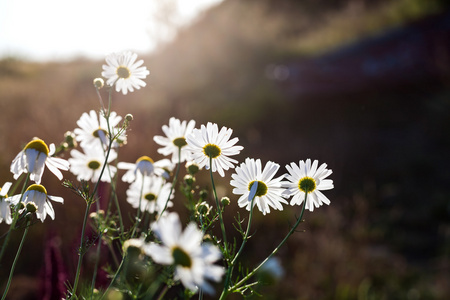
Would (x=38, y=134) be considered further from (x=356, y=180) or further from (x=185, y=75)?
(x=185, y=75)

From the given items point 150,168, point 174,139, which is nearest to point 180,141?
point 174,139

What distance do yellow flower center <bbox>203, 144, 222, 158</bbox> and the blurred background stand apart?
0.92 ft

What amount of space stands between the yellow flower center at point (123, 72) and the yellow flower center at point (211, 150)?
26 centimetres

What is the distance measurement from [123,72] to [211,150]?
0.28 m

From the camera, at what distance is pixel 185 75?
8570 millimetres

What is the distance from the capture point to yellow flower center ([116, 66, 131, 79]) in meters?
1.03

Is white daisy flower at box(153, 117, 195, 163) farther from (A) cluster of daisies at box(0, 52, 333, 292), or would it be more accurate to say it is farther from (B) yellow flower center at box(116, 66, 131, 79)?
(B) yellow flower center at box(116, 66, 131, 79)

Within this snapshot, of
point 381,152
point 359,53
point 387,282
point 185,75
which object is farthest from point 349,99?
point 387,282

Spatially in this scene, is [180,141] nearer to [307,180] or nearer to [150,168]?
[150,168]

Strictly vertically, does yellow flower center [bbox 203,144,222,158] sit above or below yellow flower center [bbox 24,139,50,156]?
above

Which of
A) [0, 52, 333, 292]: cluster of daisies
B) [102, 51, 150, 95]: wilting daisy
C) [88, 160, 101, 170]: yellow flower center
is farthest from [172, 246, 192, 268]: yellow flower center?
[88, 160, 101, 170]: yellow flower center

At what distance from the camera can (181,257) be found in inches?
20.5

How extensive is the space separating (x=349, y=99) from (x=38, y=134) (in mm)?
4927

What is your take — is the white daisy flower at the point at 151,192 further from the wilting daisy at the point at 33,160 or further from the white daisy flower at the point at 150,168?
the wilting daisy at the point at 33,160
